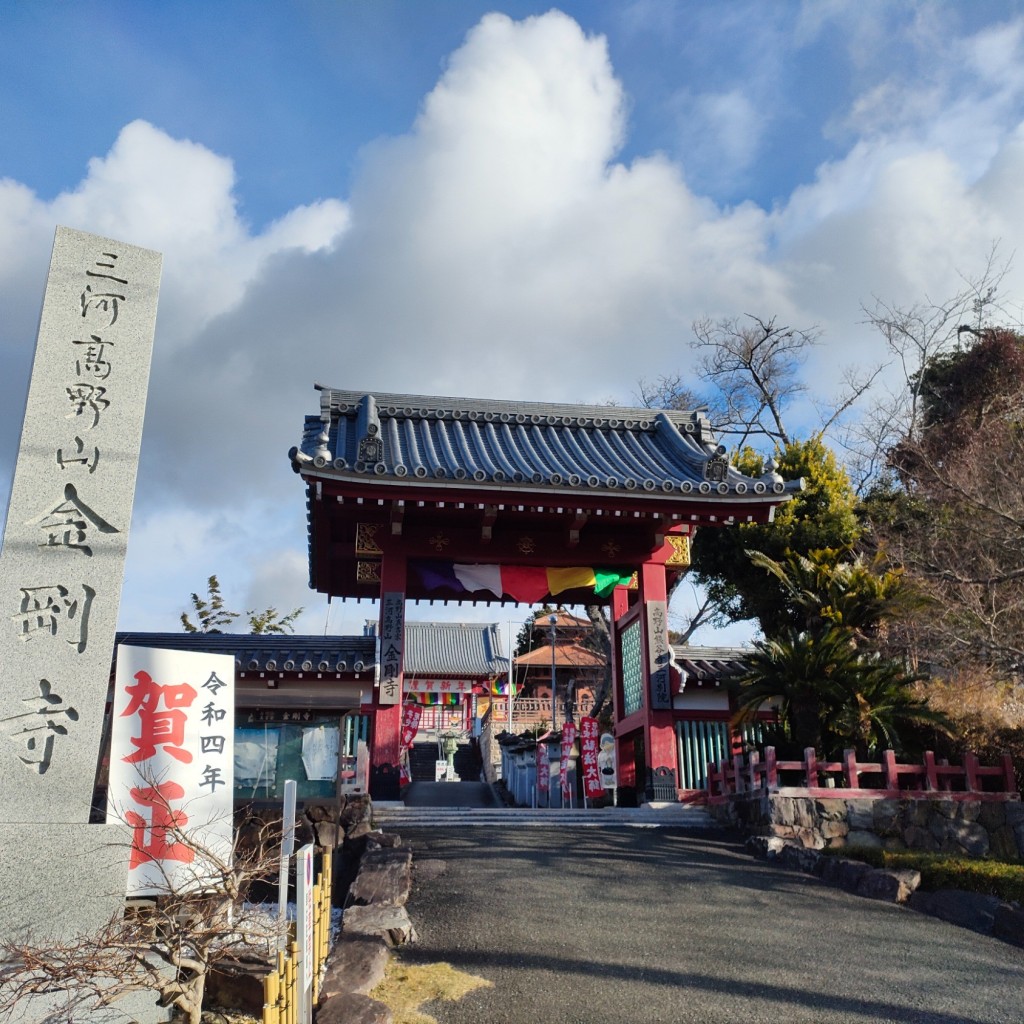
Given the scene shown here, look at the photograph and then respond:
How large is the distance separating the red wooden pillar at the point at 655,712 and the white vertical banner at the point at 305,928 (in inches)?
376

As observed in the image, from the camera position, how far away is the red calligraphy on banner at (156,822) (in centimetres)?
520

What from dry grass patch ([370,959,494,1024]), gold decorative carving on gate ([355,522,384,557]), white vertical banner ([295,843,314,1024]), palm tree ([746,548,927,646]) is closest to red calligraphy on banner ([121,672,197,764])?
white vertical banner ([295,843,314,1024])

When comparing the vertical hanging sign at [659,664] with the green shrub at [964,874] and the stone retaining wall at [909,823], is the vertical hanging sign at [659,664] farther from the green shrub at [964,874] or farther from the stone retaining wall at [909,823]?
the green shrub at [964,874]

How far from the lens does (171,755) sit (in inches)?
225

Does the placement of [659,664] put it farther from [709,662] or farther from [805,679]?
[805,679]

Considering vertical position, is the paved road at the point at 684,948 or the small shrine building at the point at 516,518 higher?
the small shrine building at the point at 516,518

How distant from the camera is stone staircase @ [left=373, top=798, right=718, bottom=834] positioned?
11.7 m

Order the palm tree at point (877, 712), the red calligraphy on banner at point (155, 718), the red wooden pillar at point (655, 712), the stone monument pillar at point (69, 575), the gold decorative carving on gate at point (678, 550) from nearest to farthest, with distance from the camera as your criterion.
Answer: the stone monument pillar at point (69, 575) → the red calligraphy on banner at point (155, 718) → the palm tree at point (877, 712) → the red wooden pillar at point (655, 712) → the gold decorative carving on gate at point (678, 550)

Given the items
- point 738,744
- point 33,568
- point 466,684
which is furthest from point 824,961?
point 466,684

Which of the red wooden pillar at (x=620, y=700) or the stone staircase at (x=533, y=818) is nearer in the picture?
the stone staircase at (x=533, y=818)

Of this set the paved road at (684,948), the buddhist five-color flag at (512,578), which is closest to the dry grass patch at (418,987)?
the paved road at (684,948)

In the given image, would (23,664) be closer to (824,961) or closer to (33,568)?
(33,568)

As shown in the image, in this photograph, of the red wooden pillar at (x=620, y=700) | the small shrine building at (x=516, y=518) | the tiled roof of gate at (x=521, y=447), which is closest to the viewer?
the small shrine building at (x=516, y=518)

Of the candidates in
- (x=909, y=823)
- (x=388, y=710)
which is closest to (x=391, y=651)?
(x=388, y=710)
